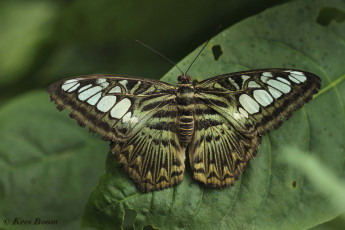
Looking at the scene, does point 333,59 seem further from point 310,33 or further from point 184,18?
point 184,18

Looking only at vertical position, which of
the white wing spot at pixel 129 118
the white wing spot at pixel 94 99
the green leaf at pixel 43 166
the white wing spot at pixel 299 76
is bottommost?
the green leaf at pixel 43 166

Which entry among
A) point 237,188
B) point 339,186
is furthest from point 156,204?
point 339,186

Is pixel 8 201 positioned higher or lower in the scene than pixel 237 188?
lower

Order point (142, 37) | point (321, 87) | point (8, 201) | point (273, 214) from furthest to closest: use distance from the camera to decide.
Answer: point (142, 37) → point (8, 201) → point (321, 87) → point (273, 214)

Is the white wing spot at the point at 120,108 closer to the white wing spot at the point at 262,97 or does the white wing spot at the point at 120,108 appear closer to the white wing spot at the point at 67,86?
the white wing spot at the point at 67,86

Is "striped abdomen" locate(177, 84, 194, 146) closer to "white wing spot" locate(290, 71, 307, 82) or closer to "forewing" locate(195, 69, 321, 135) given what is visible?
"forewing" locate(195, 69, 321, 135)

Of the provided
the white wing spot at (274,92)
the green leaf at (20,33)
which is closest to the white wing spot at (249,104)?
the white wing spot at (274,92)

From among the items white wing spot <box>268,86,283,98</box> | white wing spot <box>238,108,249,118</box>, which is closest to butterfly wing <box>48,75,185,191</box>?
white wing spot <box>238,108,249,118</box>
